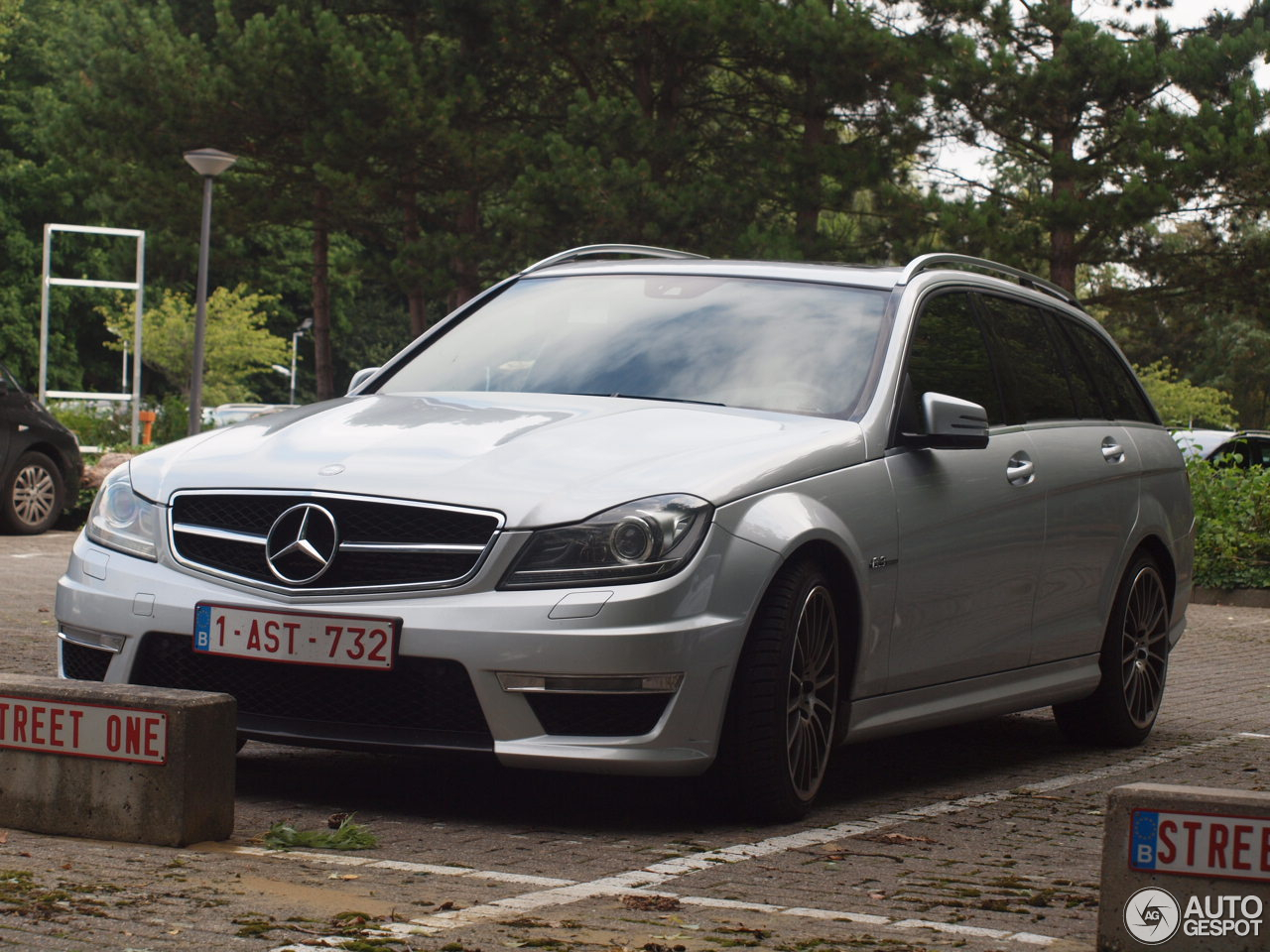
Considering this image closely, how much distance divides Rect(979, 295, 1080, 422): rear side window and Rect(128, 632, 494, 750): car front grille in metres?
2.71

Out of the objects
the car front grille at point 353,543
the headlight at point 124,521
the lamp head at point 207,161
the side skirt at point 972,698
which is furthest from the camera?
the lamp head at point 207,161

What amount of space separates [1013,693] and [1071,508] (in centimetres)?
76

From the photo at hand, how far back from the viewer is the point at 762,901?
14.3ft

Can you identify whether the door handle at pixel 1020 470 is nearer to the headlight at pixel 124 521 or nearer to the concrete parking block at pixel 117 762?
the headlight at pixel 124 521

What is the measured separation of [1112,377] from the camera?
8234 mm

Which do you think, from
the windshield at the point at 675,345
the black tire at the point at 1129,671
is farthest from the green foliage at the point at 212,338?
the windshield at the point at 675,345

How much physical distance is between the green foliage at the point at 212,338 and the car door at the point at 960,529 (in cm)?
5486

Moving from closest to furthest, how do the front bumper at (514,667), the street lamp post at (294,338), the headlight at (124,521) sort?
the front bumper at (514,667)
the headlight at (124,521)
the street lamp post at (294,338)

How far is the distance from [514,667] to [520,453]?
0.65 meters

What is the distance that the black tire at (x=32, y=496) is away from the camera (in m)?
18.1

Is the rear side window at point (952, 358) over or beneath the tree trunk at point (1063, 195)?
beneath

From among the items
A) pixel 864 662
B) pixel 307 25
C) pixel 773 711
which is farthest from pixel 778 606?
pixel 307 25

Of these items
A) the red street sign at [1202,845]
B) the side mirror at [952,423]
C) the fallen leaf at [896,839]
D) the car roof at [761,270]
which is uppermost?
the car roof at [761,270]

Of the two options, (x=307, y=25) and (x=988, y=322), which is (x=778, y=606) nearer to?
(x=988, y=322)
